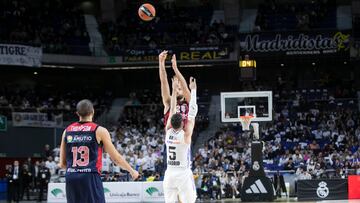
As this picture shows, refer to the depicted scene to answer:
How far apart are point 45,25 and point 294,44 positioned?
14.2m

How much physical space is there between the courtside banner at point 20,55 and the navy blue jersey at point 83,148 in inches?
1081

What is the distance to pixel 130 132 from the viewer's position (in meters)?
32.8

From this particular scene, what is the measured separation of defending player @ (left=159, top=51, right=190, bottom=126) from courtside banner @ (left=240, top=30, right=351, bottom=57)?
25046 millimetres

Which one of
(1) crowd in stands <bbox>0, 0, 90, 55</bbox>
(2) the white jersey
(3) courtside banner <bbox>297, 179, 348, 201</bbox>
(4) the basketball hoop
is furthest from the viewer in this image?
(1) crowd in stands <bbox>0, 0, 90, 55</bbox>

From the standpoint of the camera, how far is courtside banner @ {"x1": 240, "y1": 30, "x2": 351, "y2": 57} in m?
35.7

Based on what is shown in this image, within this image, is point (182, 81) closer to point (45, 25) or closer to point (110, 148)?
point (110, 148)

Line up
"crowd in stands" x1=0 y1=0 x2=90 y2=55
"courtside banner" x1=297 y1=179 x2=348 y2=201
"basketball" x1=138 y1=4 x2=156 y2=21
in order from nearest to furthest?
1. "basketball" x1=138 y1=4 x2=156 y2=21
2. "courtside banner" x1=297 y1=179 x2=348 y2=201
3. "crowd in stands" x1=0 y1=0 x2=90 y2=55

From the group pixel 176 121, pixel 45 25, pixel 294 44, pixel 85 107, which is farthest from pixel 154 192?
pixel 45 25

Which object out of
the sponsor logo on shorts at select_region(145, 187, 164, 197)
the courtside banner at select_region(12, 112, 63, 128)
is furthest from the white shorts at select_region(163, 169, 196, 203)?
the courtside banner at select_region(12, 112, 63, 128)

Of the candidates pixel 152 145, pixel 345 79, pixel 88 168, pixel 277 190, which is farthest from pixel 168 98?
pixel 345 79

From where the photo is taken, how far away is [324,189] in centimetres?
2397

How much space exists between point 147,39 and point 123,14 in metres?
3.92

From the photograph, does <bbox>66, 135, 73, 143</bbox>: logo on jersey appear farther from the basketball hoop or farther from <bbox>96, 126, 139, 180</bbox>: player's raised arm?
the basketball hoop

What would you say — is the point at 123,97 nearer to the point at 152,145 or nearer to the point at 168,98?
the point at 152,145
